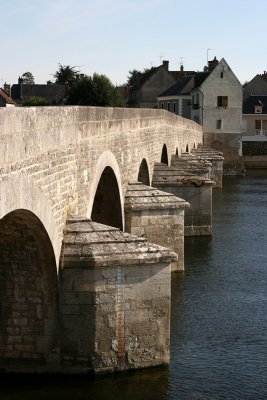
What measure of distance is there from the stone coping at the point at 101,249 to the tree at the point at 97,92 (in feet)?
145

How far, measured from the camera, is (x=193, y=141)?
164ft

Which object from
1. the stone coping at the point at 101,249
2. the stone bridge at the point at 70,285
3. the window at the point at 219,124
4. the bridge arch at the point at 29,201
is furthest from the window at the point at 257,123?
the bridge arch at the point at 29,201

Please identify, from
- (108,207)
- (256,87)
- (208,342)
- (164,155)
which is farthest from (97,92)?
(208,342)

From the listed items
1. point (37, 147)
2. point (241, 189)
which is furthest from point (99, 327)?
point (241, 189)

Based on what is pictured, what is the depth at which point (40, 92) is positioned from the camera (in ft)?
275

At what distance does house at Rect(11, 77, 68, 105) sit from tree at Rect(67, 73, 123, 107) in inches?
900

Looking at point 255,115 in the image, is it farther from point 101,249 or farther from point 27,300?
point 27,300

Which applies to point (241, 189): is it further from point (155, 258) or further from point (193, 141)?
point (155, 258)

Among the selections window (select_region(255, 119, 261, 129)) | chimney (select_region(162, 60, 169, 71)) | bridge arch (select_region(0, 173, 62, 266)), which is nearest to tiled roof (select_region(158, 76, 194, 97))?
window (select_region(255, 119, 261, 129))

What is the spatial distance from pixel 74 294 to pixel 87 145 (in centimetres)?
315

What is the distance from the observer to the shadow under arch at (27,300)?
11.0 m

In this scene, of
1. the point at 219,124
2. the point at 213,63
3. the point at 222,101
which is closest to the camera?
the point at 222,101

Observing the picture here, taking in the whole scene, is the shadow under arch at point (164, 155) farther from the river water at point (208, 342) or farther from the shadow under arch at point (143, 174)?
the river water at point (208, 342)

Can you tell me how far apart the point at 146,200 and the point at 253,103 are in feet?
161
